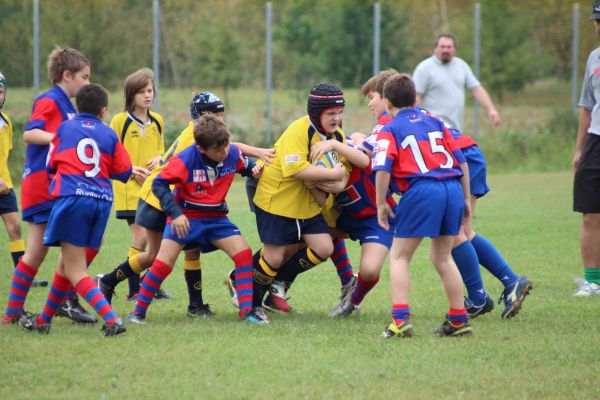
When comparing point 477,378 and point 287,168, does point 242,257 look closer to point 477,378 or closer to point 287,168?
point 287,168

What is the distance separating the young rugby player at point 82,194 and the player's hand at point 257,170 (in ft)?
3.05

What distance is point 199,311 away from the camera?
6.64 meters

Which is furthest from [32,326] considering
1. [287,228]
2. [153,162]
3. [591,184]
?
[591,184]

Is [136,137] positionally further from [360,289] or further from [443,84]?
[443,84]

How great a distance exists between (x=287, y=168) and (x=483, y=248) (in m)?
1.63

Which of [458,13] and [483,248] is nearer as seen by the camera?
[483,248]

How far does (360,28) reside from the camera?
19.1 meters

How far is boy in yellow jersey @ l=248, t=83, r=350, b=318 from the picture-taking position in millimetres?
6227

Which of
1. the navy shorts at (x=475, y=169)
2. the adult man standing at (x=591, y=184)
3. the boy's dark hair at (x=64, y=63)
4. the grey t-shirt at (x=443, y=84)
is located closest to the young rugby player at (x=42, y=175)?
the boy's dark hair at (x=64, y=63)

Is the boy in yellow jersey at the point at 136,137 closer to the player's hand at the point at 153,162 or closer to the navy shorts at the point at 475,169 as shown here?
the player's hand at the point at 153,162

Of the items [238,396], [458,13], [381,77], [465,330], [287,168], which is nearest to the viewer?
[238,396]

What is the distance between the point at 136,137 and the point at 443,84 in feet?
15.6

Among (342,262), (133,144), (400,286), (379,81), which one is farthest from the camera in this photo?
(133,144)

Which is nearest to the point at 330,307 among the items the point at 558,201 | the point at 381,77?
the point at 381,77
